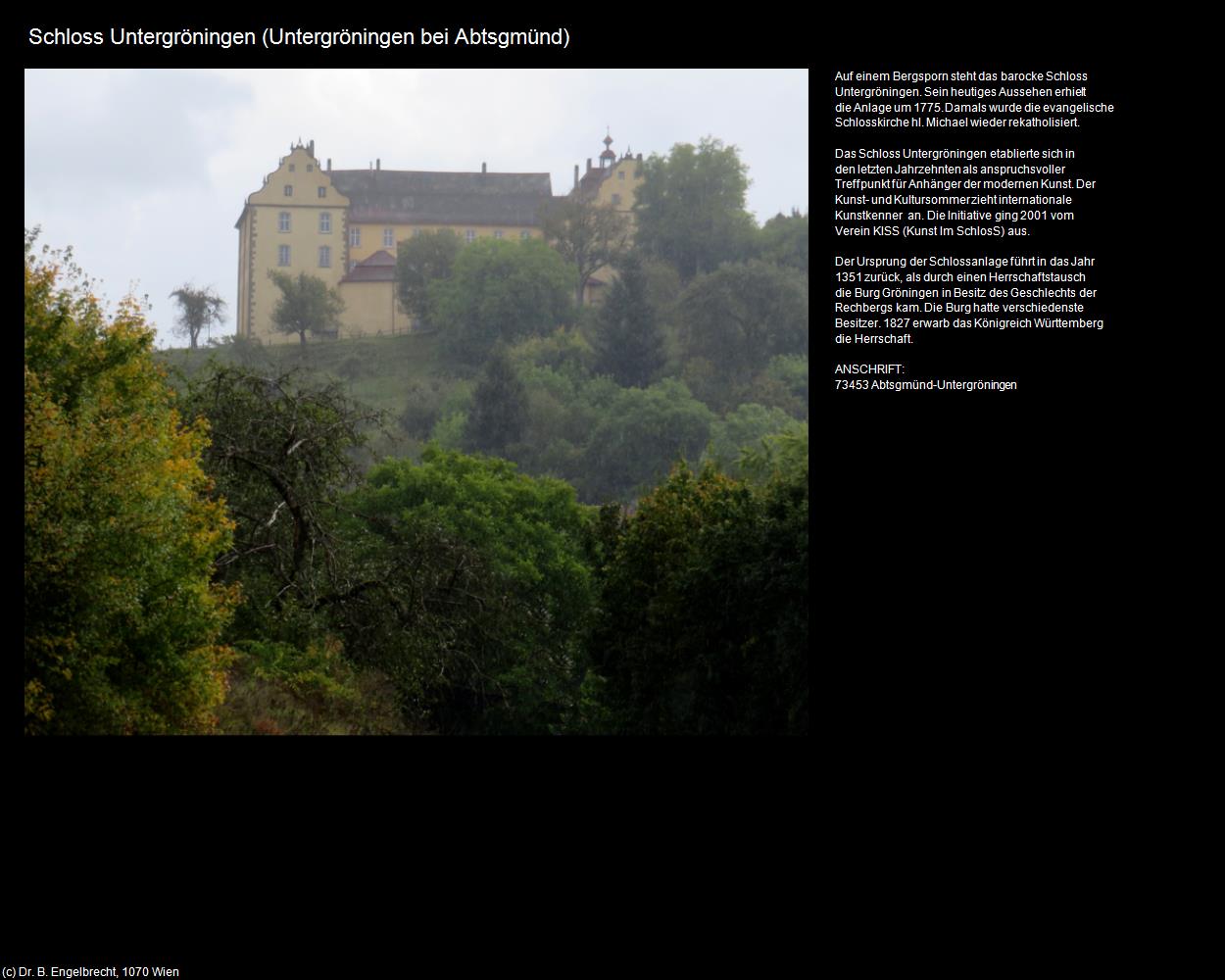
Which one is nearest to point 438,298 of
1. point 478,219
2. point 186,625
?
point 478,219

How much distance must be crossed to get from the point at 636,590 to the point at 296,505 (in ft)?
27.8

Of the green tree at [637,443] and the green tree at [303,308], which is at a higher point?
the green tree at [303,308]

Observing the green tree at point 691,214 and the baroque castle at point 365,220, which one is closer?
the baroque castle at point 365,220

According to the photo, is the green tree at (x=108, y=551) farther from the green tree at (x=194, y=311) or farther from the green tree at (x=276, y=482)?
the green tree at (x=194, y=311)

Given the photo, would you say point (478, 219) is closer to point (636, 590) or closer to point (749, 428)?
point (749, 428)

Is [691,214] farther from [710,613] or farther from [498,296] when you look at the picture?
[710,613]

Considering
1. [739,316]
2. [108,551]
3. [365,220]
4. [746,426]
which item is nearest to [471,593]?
[108,551]

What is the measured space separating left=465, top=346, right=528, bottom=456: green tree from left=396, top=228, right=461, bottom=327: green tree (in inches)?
1095

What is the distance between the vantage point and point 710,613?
24812 millimetres

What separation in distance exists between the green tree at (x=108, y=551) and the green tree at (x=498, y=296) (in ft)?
303

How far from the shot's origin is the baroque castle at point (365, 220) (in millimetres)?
119062

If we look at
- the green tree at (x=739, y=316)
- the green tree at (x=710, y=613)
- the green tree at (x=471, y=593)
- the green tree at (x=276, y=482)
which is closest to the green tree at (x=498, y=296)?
the green tree at (x=739, y=316)

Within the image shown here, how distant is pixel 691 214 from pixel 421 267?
25728 millimetres

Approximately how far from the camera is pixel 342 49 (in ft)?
34.9
